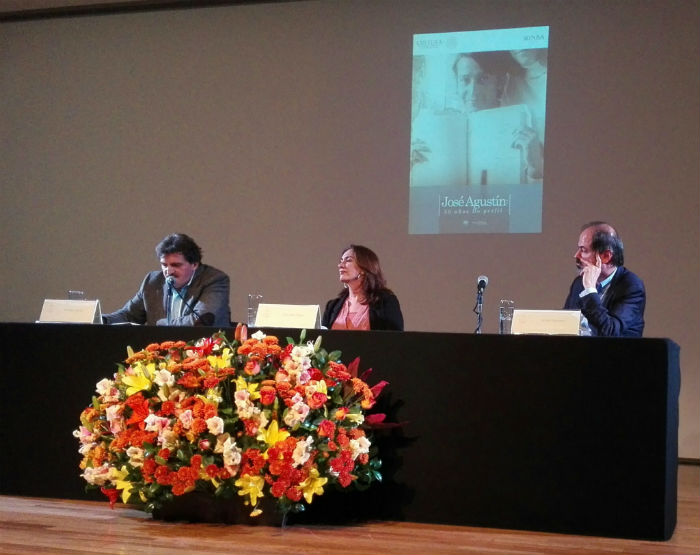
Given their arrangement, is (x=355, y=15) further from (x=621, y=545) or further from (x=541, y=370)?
(x=621, y=545)

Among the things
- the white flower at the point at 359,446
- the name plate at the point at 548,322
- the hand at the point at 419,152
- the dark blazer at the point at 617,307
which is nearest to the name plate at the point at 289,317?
the white flower at the point at 359,446

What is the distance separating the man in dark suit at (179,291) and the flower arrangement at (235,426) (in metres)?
1.15

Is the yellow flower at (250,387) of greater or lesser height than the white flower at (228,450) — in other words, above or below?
above

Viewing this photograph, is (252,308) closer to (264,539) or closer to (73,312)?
(73,312)

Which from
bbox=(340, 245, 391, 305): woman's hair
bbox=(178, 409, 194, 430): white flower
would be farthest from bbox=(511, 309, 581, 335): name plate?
bbox=(178, 409, 194, 430): white flower

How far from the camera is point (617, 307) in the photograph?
4.12m

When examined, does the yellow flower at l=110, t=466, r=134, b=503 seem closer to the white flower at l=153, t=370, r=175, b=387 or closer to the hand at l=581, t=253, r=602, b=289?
the white flower at l=153, t=370, r=175, b=387

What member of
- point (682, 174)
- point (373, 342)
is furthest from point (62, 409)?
point (682, 174)

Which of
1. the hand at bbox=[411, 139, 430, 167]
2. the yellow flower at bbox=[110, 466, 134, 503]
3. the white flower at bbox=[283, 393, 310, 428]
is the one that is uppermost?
the hand at bbox=[411, 139, 430, 167]

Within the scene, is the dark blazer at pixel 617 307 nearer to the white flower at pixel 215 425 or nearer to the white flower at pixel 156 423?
the white flower at pixel 215 425

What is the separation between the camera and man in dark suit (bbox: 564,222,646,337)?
4.01 metres

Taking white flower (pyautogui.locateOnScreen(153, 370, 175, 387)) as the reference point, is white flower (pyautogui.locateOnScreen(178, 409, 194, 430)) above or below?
below

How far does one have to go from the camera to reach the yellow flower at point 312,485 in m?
3.11

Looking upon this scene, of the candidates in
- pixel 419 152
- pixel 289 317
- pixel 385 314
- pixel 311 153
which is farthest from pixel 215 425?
pixel 311 153
